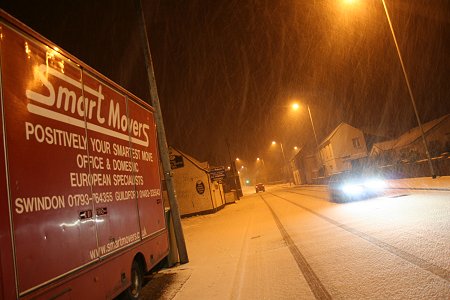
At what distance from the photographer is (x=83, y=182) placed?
5059 millimetres

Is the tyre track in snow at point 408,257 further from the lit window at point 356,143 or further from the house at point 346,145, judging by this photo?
the lit window at point 356,143

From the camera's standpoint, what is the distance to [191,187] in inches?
1291

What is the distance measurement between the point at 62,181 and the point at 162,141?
20.6 ft

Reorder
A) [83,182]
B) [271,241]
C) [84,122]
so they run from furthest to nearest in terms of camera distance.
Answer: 1. [271,241]
2. [84,122]
3. [83,182]

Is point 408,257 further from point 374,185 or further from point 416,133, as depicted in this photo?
point 416,133

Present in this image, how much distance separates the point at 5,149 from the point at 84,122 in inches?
72.9

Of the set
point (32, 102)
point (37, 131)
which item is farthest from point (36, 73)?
point (37, 131)

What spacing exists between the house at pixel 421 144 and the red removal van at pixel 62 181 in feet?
108

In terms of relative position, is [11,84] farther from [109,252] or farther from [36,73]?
[109,252]

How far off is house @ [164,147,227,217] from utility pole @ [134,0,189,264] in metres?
21.1

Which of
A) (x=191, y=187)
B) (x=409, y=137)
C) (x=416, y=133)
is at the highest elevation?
(x=416, y=133)

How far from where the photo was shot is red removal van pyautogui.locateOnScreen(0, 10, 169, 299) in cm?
370

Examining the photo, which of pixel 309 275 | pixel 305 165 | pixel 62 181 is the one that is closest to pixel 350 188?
pixel 309 275

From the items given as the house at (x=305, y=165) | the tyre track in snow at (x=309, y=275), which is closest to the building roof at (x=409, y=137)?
the house at (x=305, y=165)
